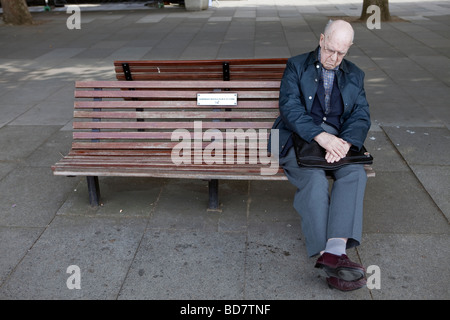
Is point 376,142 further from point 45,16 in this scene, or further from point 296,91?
point 45,16

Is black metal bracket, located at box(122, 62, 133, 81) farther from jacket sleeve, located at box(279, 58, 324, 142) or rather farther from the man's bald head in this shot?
the man's bald head

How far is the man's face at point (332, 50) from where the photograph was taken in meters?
3.28

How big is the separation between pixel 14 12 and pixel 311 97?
44.8ft

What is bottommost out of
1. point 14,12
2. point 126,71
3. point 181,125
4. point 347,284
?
point 347,284

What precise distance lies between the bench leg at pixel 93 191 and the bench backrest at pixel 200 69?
1816 millimetres

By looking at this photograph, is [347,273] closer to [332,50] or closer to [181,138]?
[332,50]

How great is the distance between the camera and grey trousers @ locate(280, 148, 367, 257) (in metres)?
2.95

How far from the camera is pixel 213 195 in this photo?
378 centimetres

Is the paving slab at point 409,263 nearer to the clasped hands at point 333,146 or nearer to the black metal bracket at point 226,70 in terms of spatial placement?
the clasped hands at point 333,146

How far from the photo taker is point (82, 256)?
3.26 metres
